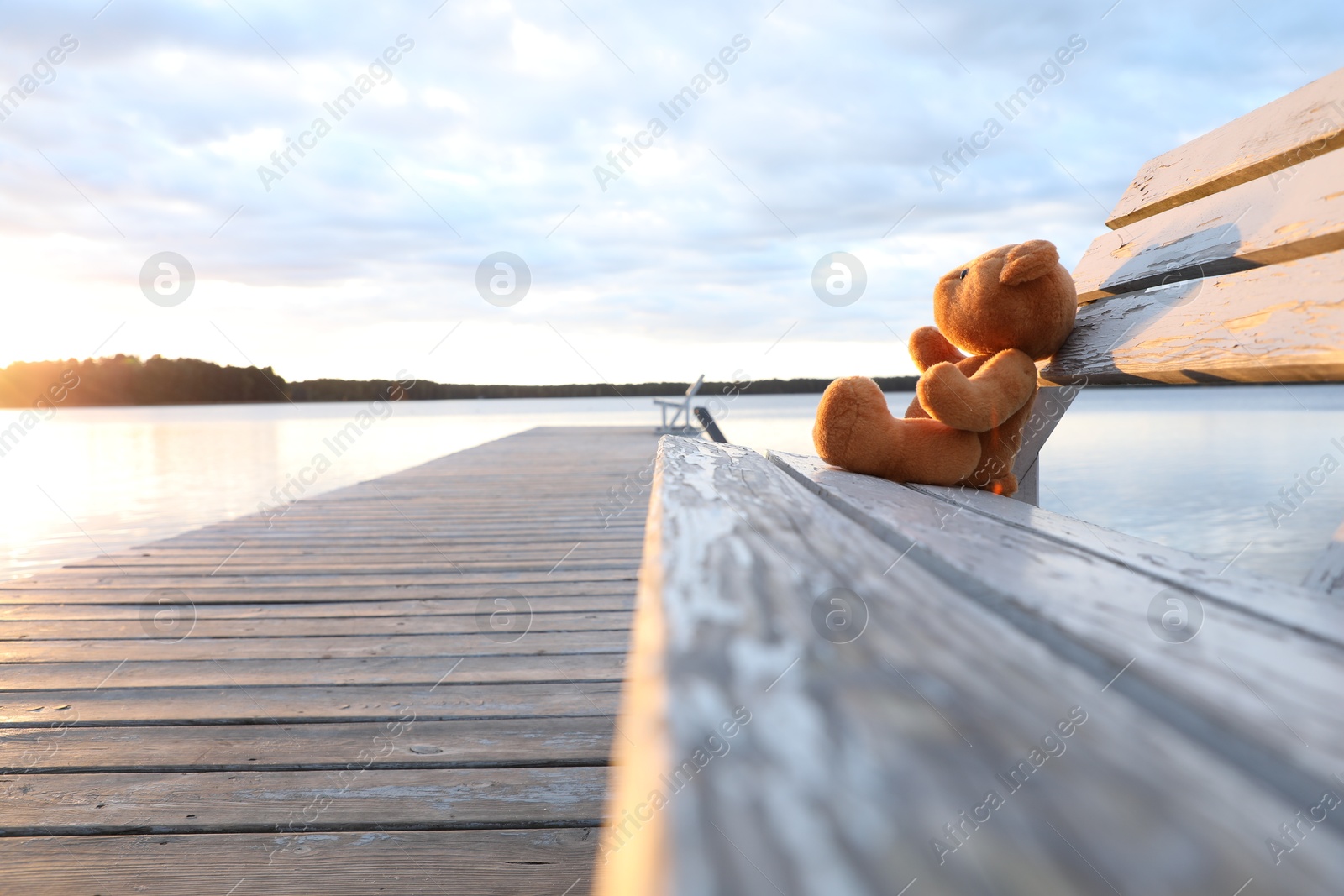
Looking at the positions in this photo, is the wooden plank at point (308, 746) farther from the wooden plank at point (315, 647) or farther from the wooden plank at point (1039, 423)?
the wooden plank at point (1039, 423)

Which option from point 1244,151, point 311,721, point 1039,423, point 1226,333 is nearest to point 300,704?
point 311,721

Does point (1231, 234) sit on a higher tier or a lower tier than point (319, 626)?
higher

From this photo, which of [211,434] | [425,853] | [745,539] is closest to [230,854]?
[425,853]

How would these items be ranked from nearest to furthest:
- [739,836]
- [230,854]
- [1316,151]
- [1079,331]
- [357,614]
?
[739,836]
[1316,151]
[230,854]
[1079,331]
[357,614]

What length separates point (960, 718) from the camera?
0.29m

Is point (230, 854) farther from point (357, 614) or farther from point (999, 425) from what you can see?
point (999, 425)

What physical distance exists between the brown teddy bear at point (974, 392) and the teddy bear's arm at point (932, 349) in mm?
155

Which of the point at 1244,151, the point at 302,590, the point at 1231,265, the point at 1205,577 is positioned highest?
the point at 1244,151

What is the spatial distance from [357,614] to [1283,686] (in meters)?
2.86

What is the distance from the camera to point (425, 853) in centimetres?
136

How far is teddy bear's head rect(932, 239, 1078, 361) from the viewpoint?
1.48m

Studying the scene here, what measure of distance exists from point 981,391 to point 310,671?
202cm

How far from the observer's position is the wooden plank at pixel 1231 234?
1.03 m

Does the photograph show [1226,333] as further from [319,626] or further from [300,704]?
[319,626]
